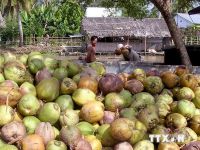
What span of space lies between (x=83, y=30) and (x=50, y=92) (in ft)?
105

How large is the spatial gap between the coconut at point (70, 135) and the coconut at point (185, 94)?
1.17 meters

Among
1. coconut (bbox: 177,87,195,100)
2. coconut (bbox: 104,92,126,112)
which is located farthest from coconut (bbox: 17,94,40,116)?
coconut (bbox: 177,87,195,100)

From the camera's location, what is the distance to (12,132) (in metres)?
3.05

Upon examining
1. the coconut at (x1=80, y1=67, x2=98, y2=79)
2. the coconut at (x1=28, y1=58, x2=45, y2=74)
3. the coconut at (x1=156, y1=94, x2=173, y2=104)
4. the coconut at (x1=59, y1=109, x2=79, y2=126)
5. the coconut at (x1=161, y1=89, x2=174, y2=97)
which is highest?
the coconut at (x1=28, y1=58, x2=45, y2=74)

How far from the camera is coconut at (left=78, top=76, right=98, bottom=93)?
3.66 metres

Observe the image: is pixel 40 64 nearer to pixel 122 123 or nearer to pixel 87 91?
pixel 87 91

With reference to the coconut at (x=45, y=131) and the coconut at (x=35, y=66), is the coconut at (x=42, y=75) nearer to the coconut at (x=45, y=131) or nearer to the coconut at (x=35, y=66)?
the coconut at (x=35, y=66)

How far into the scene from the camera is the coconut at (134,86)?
382cm

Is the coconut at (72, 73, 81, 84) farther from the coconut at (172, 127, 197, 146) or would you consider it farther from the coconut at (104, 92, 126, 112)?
the coconut at (172, 127, 197, 146)

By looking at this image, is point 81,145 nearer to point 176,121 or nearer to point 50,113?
point 50,113

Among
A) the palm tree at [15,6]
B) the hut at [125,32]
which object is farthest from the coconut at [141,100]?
the palm tree at [15,6]

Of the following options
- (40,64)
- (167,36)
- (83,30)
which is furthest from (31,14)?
(40,64)

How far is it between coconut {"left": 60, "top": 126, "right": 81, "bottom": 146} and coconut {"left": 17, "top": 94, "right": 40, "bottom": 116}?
385 mm

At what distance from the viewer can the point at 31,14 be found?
37.6 m
